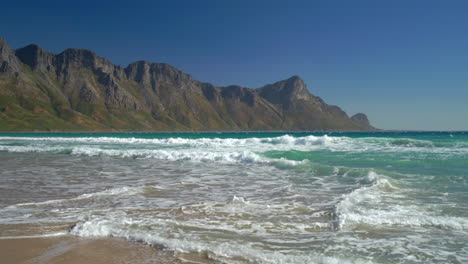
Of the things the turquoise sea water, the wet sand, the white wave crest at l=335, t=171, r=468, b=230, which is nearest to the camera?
the wet sand

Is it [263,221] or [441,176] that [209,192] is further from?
[441,176]

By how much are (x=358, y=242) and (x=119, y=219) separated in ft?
16.3

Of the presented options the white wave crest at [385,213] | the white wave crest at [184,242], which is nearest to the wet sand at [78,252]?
the white wave crest at [184,242]

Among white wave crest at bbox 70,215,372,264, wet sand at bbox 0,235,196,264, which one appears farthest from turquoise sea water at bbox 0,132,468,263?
wet sand at bbox 0,235,196,264

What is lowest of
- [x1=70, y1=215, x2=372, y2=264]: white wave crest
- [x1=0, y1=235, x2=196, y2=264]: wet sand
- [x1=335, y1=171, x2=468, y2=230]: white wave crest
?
[x1=0, y1=235, x2=196, y2=264]: wet sand

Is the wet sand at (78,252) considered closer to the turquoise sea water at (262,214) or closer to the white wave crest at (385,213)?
the turquoise sea water at (262,214)

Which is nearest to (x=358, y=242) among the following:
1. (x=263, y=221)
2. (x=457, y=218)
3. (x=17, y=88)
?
(x=263, y=221)

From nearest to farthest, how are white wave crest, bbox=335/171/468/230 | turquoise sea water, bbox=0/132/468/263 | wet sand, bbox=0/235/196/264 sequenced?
wet sand, bbox=0/235/196/264 → turquoise sea water, bbox=0/132/468/263 → white wave crest, bbox=335/171/468/230

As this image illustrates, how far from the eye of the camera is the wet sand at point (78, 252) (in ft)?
16.3

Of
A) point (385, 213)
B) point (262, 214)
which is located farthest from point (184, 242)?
point (385, 213)

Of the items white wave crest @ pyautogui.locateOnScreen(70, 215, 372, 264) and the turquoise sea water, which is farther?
the turquoise sea water

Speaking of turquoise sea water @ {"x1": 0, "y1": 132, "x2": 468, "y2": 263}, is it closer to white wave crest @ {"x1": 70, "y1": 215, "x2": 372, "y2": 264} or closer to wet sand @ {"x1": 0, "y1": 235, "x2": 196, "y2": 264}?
white wave crest @ {"x1": 70, "y1": 215, "x2": 372, "y2": 264}

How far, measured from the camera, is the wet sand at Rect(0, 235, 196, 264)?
4957 millimetres

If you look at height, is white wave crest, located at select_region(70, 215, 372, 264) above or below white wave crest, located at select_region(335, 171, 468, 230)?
below
